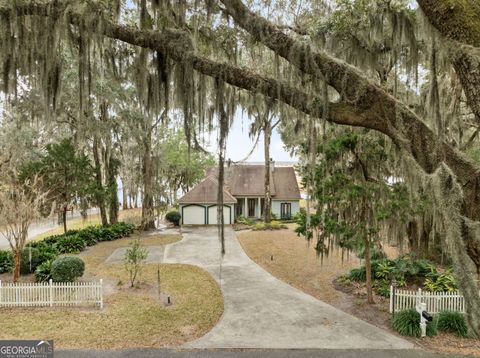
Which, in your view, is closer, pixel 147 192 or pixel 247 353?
pixel 247 353

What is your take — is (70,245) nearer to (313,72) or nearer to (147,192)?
(147,192)

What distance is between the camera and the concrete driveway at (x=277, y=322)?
21.7 ft

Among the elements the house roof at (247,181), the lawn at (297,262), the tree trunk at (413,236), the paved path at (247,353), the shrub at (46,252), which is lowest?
the lawn at (297,262)

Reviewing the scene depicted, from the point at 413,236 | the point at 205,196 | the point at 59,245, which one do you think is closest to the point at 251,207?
the point at 205,196

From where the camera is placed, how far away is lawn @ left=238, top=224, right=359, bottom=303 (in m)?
10.5

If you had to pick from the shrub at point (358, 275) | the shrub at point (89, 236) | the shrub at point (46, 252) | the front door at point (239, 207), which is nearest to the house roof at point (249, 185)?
the front door at point (239, 207)

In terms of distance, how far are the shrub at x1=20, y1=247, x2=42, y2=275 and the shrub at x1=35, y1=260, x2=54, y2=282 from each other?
0.75 metres

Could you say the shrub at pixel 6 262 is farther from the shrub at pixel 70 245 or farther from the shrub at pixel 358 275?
the shrub at pixel 358 275

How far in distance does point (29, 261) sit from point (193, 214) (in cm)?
1372

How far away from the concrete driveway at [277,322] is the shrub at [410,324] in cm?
34

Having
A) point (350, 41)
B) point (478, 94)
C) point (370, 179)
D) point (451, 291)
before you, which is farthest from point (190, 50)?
point (451, 291)

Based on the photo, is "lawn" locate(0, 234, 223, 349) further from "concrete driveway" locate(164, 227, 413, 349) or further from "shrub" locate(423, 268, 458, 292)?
"shrub" locate(423, 268, 458, 292)

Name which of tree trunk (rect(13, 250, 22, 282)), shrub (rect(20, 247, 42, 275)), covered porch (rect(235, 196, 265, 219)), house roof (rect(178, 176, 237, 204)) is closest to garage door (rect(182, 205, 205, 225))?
house roof (rect(178, 176, 237, 204))

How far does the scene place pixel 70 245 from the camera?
1488 centimetres
